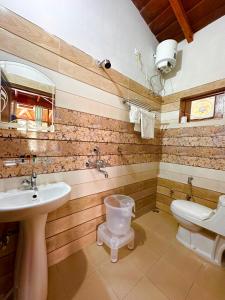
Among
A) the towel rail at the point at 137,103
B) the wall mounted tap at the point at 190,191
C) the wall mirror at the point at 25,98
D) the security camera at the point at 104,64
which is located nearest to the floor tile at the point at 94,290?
the wall mirror at the point at 25,98

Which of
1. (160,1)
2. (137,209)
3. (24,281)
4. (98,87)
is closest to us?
(24,281)

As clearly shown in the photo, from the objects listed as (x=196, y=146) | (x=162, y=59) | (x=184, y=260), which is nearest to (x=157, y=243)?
(x=184, y=260)

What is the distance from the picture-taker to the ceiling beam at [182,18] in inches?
63.8

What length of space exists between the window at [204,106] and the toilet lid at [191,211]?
1.13m

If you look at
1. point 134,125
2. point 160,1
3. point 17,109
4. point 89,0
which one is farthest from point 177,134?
point 17,109

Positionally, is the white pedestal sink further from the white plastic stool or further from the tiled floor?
the white plastic stool

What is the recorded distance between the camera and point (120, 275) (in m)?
1.20

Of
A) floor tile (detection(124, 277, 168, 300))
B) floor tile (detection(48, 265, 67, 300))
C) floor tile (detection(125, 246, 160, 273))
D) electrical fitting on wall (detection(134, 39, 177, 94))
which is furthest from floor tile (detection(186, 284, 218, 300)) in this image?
electrical fitting on wall (detection(134, 39, 177, 94))

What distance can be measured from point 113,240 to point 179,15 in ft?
8.68

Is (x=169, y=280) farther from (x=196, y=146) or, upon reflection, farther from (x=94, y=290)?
(x=196, y=146)

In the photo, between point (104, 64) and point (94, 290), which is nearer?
point (94, 290)

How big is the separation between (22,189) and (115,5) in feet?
6.84

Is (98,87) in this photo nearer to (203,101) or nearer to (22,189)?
(22,189)

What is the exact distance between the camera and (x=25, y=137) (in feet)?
3.43
